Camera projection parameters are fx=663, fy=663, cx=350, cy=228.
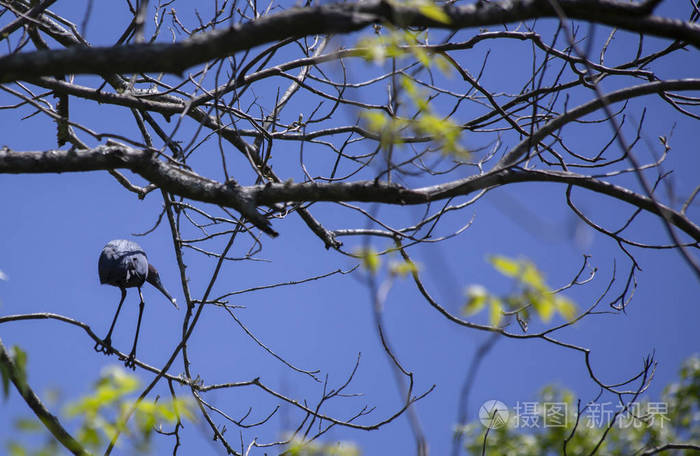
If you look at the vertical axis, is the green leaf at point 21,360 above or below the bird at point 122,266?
below

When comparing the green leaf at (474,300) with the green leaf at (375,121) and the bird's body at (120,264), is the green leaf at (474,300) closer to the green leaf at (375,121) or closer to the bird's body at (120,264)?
the green leaf at (375,121)

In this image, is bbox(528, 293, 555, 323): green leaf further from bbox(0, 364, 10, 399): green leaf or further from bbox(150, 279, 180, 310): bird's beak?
bbox(150, 279, 180, 310): bird's beak

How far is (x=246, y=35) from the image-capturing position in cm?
177

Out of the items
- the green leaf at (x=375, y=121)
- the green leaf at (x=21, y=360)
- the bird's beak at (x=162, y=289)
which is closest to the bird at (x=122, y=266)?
the bird's beak at (x=162, y=289)

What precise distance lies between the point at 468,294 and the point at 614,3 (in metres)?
1.04

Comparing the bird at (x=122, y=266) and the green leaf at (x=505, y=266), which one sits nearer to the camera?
the green leaf at (x=505, y=266)

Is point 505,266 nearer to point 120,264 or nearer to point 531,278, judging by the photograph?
point 531,278

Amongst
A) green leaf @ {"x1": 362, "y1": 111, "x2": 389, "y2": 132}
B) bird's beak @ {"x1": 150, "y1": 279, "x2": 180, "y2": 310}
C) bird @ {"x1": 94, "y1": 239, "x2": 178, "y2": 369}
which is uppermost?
bird's beak @ {"x1": 150, "y1": 279, "x2": 180, "y2": 310}

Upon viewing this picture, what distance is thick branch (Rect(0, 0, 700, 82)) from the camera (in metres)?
1.76

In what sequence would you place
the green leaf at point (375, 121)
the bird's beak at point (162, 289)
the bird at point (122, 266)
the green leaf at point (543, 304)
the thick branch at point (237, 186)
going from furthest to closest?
the bird's beak at point (162, 289), the bird at point (122, 266), the thick branch at point (237, 186), the green leaf at point (375, 121), the green leaf at point (543, 304)

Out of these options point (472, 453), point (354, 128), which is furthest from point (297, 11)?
point (472, 453)

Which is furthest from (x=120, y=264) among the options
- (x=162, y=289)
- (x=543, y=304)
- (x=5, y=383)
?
(x=543, y=304)

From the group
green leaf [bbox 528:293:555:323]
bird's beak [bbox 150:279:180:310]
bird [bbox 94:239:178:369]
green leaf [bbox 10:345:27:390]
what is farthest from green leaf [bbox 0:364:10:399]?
bird's beak [bbox 150:279:180:310]

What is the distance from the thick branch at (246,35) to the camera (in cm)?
176
